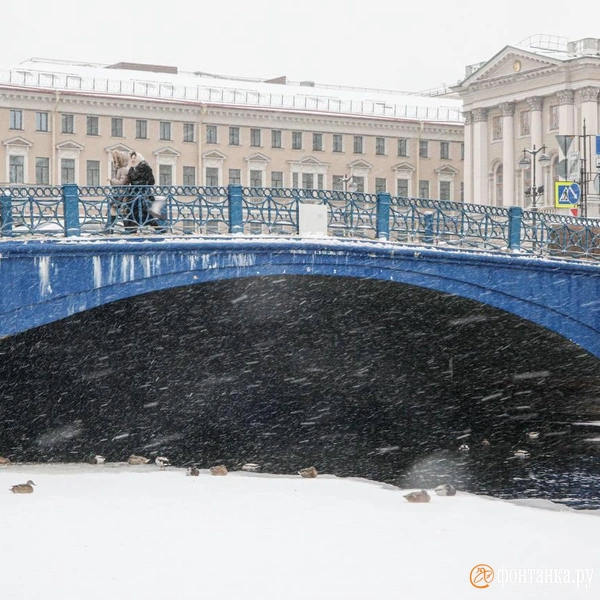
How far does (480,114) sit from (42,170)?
20.9m

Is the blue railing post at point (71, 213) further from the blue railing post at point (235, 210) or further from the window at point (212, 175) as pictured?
the window at point (212, 175)

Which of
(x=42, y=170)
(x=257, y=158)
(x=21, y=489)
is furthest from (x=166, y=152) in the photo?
(x=21, y=489)

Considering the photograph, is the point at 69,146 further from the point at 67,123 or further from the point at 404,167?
the point at 404,167

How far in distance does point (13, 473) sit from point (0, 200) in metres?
3.26

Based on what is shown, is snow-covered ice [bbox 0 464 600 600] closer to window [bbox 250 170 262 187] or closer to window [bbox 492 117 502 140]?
window [bbox 250 170 262 187]

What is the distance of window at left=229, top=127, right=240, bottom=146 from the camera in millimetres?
60844

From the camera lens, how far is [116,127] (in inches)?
2309

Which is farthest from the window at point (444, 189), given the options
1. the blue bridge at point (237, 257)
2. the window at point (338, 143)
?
the blue bridge at point (237, 257)

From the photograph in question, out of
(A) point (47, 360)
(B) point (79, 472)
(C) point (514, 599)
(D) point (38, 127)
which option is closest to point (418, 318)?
(A) point (47, 360)

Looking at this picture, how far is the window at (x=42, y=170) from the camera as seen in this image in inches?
2287

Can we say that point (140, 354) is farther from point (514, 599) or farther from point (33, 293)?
point (514, 599)

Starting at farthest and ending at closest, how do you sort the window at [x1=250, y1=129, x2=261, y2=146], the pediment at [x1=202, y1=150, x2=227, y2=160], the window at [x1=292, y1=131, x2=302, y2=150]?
the window at [x1=292, y1=131, x2=302, y2=150] → the window at [x1=250, y1=129, x2=261, y2=146] → the pediment at [x1=202, y1=150, x2=227, y2=160]

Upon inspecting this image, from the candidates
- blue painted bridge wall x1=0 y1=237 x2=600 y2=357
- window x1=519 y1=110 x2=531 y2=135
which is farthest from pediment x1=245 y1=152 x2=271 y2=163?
blue painted bridge wall x1=0 y1=237 x2=600 y2=357

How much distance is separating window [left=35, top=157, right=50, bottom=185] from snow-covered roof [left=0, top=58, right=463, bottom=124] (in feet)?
11.4
